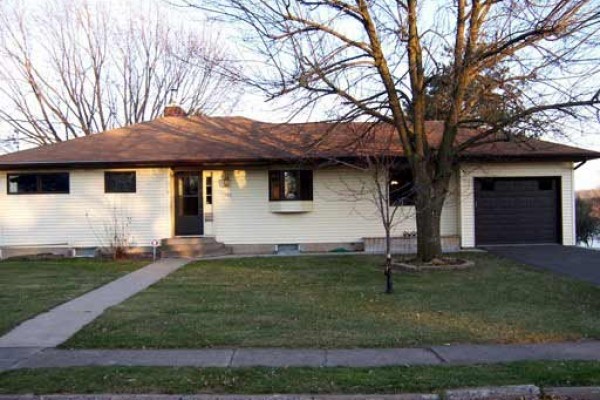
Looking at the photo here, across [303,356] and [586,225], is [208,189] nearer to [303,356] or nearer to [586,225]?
[303,356]

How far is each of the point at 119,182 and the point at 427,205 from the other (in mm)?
10570

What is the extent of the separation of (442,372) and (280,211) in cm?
1316

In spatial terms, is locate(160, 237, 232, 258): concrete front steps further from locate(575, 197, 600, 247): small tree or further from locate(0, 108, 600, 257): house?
locate(575, 197, 600, 247): small tree

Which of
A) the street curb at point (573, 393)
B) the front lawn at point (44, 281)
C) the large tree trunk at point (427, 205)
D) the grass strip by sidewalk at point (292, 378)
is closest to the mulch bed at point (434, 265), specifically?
the large tree trunk at point (427, 205)

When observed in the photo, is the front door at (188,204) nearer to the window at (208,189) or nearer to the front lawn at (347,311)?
the window at (208,189)

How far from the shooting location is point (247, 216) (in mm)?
19062

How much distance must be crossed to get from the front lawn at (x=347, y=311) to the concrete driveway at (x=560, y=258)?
800mm

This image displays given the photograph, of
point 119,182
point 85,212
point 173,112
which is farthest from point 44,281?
point 173,112

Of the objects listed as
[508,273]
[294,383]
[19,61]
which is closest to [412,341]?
[294,383]

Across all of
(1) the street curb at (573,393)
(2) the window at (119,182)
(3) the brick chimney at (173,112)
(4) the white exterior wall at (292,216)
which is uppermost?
(3) the brick chimney at (173,112)

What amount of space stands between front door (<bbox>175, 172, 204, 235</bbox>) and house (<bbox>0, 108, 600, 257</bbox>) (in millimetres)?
35

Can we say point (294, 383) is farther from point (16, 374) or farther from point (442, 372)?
point (16, 374)

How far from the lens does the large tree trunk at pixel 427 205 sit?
1421cm

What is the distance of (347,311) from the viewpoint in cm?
920
